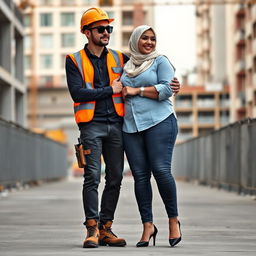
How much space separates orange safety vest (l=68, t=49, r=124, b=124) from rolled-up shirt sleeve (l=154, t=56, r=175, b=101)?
0.38 metres

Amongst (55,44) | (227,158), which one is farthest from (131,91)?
(55,44)

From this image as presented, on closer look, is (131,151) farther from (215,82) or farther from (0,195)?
(215,82)

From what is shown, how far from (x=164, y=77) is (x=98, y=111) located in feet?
2.06

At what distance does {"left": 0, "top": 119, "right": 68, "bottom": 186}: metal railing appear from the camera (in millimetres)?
22125

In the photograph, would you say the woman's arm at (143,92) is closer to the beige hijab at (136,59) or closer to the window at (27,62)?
the beige hijab at (136,59)

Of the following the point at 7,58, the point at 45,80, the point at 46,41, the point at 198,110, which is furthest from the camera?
the point at 198,110

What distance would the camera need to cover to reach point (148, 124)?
784 cm

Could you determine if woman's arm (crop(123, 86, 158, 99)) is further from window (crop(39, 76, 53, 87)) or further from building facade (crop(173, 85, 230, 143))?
building facade (crop(173, 85, 230, 143))

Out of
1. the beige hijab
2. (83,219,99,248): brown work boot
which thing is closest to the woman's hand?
the beige hijab

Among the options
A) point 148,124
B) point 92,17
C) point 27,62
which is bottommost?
point 148,124

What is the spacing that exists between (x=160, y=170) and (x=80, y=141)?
0.77m

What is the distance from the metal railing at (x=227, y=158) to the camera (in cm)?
1875

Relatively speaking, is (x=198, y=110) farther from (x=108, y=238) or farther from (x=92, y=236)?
(x=92, y=236)

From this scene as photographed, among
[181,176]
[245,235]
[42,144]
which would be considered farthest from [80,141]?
[181,176]
